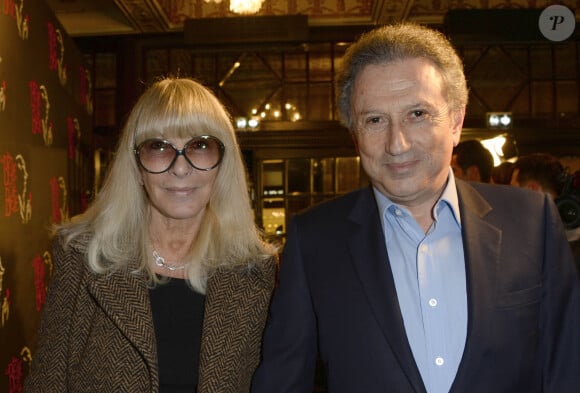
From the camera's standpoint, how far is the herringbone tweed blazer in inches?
68.2

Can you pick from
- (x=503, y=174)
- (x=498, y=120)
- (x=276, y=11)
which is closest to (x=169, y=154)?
(x=503, y=174)

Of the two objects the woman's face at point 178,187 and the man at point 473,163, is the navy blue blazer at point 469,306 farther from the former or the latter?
the man at point 473,163

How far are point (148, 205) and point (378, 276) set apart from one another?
0.88m

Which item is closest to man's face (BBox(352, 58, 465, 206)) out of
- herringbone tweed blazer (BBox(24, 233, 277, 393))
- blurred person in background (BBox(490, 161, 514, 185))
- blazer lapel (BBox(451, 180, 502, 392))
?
blazer lapel (BBox(451, 180, 502, 392))

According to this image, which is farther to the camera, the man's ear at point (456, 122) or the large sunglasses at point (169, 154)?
the large sunglasses at point (169, 154)

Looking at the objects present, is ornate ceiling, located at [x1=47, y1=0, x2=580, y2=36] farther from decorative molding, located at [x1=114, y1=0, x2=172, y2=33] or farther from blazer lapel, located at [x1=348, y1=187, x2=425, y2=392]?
Answer: blazer lapel, located at [x1=348, y1=187, x2=425, y2=392]

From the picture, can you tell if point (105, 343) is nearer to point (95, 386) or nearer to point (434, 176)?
point (95, 386)

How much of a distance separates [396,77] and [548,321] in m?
0.70

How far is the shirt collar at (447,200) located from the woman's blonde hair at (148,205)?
0.52 m

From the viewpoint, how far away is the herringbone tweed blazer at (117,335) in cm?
173

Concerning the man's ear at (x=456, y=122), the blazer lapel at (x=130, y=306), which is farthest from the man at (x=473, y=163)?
the blazer lapel at (x=130, y=306)

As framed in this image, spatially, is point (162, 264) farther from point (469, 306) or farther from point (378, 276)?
point (469, 306)

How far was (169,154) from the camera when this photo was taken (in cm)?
184

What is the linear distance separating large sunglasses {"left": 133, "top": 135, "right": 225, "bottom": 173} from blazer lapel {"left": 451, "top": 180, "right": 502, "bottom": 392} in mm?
772
